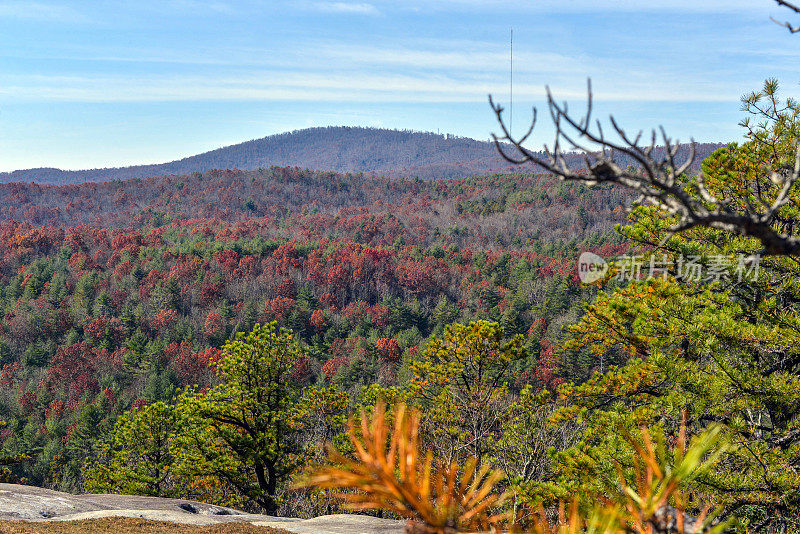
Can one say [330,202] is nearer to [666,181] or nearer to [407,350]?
[407,350]

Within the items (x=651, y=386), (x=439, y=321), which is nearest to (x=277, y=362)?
(x=651, y=386)

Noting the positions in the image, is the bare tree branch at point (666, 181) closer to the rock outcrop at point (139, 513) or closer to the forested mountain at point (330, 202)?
the rock outcrop at point (139, 513)

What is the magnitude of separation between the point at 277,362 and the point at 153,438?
8.27 meters

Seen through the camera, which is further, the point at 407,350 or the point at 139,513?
the point at 407,350
